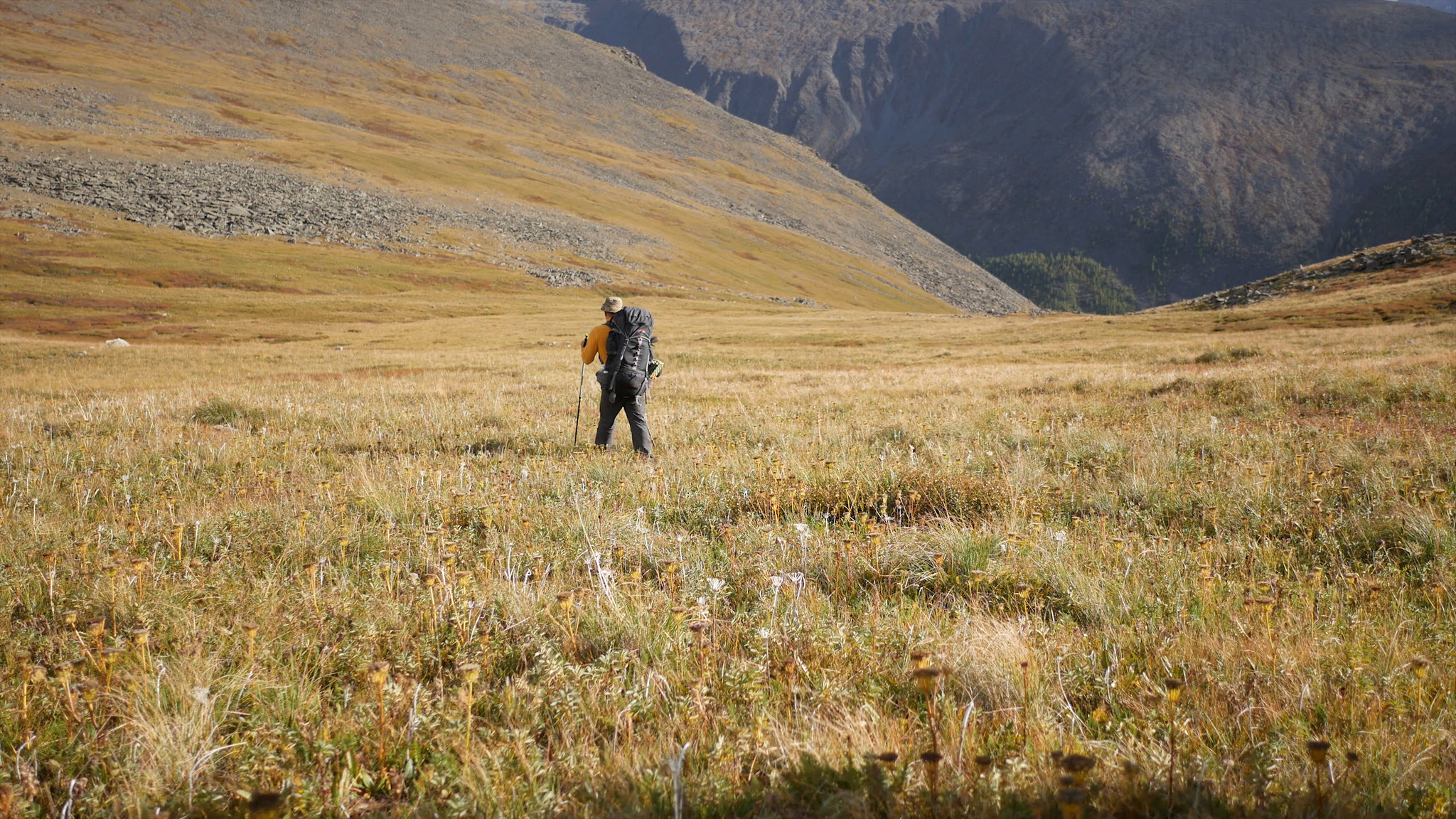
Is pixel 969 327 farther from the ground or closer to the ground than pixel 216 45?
closer to the ground

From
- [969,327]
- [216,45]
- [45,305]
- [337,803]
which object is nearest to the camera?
[337,803]

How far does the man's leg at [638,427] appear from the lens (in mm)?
9453

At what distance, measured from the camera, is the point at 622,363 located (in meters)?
9.81

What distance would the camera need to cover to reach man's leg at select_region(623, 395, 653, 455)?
9.45 metres

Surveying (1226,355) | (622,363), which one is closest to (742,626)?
(622,363)

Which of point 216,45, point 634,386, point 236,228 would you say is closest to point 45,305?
point 236,228

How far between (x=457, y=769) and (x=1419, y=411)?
1316 cm

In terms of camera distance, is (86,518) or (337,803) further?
(86,518)

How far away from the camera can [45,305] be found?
5106 centimetres

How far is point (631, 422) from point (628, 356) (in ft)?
3.05

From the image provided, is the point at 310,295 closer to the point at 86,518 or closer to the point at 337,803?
the point at 86,518

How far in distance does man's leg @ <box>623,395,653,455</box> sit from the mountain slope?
70.5 meters

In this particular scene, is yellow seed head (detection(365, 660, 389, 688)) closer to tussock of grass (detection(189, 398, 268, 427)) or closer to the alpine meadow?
Answer: the alpine meadow

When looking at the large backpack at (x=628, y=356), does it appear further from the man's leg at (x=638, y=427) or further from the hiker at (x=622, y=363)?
the man's leg at (x=638, y=427)
